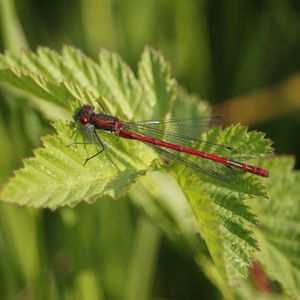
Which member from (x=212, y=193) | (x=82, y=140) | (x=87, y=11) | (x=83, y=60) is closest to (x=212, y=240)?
(x=212, y=193)

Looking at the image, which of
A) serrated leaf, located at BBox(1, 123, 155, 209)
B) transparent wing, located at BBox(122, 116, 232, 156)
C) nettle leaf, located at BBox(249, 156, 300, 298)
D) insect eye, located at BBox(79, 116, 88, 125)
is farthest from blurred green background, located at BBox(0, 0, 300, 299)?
serrated leaf, located at BBox(1, 123, 155, 209)

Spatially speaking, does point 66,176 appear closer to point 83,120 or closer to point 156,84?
point 83,120

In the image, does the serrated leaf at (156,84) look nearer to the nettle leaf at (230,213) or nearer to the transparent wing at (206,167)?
the transparent wing at (206,167)

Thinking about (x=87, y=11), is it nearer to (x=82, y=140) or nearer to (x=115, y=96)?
(x=115, y=96)

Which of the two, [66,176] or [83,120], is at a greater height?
[83,120]

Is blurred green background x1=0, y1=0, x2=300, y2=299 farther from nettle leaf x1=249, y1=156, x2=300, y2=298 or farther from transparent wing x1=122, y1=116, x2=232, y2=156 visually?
nettle leaf x1=249, y1=156, x2=300, y2=298

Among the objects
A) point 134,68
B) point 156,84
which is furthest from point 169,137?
point 134,68

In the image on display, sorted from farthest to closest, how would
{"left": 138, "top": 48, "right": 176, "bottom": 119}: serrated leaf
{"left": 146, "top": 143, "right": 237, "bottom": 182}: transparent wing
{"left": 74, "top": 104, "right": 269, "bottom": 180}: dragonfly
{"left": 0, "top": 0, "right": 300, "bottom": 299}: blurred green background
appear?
{"left": 0, "top": 0, "right": 300, "bottom": 299}: blurred green background
{"left": 138, "top": 48, "right": 176, "bottom": 119}: serrated leaf
{"left": 74, "top": 104, "right": 269, "bottom": 180}: dragonfly
{"left": 146, "top": 143, "right": 237, "bottom": 182}: transparent wing
